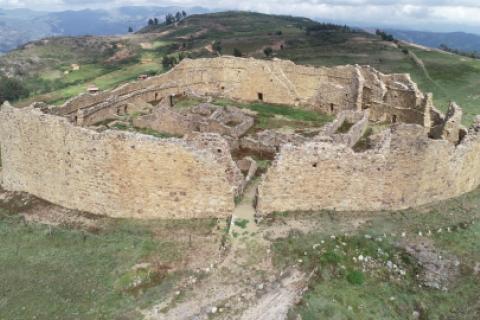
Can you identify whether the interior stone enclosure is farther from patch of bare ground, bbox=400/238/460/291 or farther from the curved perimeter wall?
patch of bare ground, bbox=400/238/460/291

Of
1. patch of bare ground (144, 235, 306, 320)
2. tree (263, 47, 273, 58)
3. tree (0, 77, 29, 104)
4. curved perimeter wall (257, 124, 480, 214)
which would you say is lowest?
tree (0, 77, 29, 104)

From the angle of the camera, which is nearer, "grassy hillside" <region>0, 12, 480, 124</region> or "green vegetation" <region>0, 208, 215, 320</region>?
"green vegetation" <region>0, 208, 215, 320</region>

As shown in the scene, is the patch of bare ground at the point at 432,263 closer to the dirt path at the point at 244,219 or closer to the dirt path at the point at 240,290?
the dirt path at the point at 240,290

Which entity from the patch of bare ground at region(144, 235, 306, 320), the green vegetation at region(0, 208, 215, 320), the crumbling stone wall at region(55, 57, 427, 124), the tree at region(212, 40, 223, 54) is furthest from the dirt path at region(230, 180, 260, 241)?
the tree at region(212, 40, 223, 54)

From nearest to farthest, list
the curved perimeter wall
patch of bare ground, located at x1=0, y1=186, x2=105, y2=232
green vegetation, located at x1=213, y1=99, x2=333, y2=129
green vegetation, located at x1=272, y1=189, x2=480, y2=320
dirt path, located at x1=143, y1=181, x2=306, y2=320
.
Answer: dirt path, located at x1=143, y1=181, x2=306, y2=320 < green vegetation, located at x1=272, y1=189, x2=480, y2=320 < the curved perimeter wall < patch of bare ground, located at x1=0, y1=186, x2=105, y2=232 < green vegetation, located at x1=213, y1=99, x2=333, y2=129

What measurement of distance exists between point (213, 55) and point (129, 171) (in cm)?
9125

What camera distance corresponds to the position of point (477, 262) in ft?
57.8

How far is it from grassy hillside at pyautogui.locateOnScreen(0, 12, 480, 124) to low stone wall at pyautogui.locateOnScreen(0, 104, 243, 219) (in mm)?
25755

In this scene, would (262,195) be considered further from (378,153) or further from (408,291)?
(408,291)

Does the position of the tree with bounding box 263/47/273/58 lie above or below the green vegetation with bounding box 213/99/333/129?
below

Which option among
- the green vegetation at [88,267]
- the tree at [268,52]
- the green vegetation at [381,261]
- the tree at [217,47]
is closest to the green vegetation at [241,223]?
the green vegetation at [88,267]

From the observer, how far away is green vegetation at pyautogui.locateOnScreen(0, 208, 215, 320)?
52.6 feet

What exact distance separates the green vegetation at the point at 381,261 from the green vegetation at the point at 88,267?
4.35 meters

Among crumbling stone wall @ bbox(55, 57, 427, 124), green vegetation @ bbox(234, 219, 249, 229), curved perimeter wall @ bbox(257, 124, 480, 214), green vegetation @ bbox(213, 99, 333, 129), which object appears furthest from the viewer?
crumbling stone wall @ bbox(55, 57, 427, 124)
